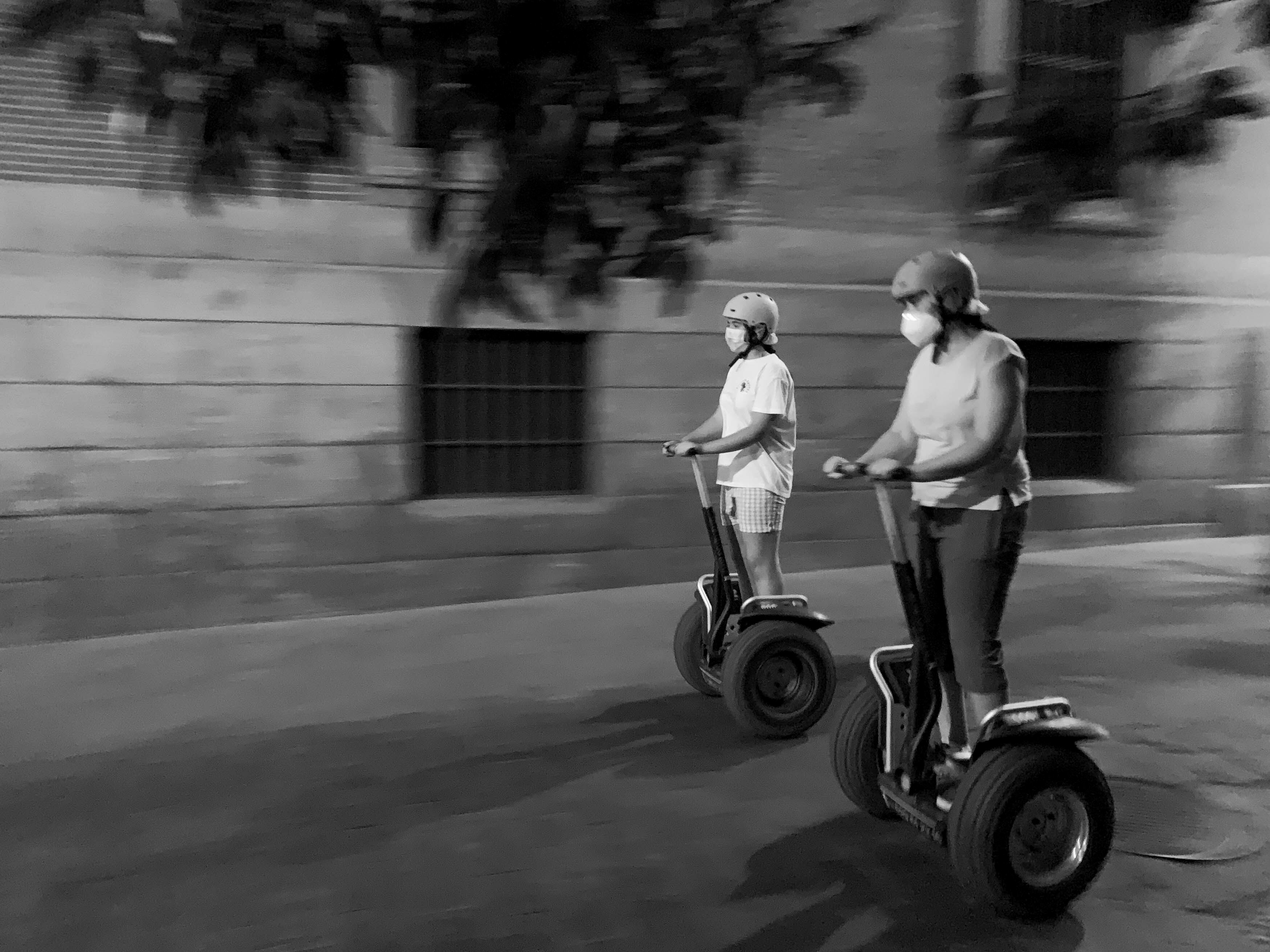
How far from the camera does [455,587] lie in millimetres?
7926

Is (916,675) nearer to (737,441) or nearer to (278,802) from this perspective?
(737,441)

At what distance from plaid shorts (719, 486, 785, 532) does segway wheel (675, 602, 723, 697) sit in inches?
21.9

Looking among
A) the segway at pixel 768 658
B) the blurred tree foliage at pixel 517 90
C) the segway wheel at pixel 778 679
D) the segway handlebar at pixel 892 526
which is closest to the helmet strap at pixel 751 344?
the segway at pixel 768 658

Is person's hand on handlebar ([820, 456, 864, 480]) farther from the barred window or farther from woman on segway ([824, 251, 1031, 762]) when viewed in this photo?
the barred window

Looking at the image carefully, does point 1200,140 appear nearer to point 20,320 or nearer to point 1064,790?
point 1064,790

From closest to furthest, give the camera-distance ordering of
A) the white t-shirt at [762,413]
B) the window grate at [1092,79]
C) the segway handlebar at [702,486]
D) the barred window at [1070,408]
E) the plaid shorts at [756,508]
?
the window grate at [1092,79] < the white t-shirt at [762,413] < the plaid shorts at [756,508] < the segway handlebar at [702,486] < the barred window at [1070,408]

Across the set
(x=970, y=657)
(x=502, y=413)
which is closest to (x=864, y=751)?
(x=970, y=657)

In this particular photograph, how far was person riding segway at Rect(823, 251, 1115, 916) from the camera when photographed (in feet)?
10.4

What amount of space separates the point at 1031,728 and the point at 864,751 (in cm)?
65

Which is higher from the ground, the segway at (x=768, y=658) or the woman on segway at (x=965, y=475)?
the woman on segway at (x=965, y=475)

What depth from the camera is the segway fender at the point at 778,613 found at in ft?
15.8

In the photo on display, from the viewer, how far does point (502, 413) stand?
27.2ft

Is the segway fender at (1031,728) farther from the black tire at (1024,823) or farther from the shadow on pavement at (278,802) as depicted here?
the shadow on pavement at (278,802)

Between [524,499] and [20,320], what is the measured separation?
3442mm
